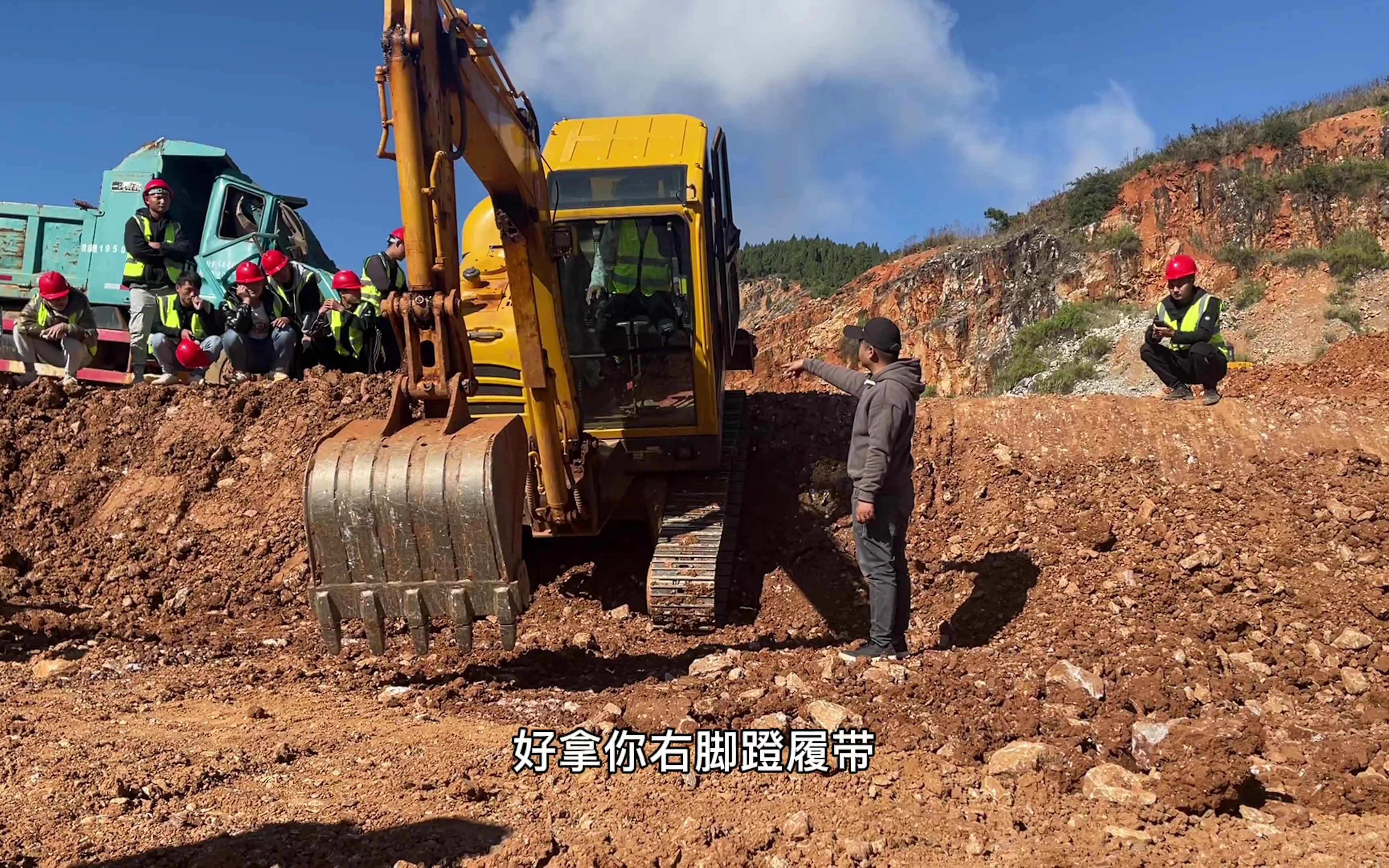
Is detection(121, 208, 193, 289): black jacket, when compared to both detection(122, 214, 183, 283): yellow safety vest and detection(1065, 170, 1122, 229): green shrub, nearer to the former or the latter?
detection(122, 214, 183, 283): yellow safety vest

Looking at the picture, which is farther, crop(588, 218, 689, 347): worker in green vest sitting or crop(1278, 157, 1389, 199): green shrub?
crop(1278, 157, 1389, 199): green shrub

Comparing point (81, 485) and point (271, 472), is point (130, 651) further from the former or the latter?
point (81, 485)

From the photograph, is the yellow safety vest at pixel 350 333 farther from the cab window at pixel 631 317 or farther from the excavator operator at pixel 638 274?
the excavator operator at pixel 638 274

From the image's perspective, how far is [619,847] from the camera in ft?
9.91

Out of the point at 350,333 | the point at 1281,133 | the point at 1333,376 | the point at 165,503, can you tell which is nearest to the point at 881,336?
the point at 165,503

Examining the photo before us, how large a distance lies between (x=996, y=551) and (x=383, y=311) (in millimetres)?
4324

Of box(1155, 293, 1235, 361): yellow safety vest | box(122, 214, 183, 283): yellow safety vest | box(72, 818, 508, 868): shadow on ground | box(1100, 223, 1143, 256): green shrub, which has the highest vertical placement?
box(1100, 223, 1143, 256): green shrub

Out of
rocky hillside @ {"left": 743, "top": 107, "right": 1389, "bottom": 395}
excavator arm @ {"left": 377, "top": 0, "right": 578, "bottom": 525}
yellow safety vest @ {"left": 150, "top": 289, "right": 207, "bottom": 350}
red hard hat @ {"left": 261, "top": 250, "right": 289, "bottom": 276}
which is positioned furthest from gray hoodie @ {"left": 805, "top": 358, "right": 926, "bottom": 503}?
rocky hillside @ {"left": 743, "top": 107, "right": 1389, "bottom": 395}

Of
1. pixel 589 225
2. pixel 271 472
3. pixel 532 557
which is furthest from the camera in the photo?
pixel 271 472

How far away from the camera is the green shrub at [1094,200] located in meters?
22.0

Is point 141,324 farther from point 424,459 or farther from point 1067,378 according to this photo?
point 1067,378

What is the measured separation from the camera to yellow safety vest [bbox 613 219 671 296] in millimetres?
5969

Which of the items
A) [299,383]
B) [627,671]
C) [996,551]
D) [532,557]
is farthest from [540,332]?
[299,383]

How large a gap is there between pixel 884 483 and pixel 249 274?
6.74 m
